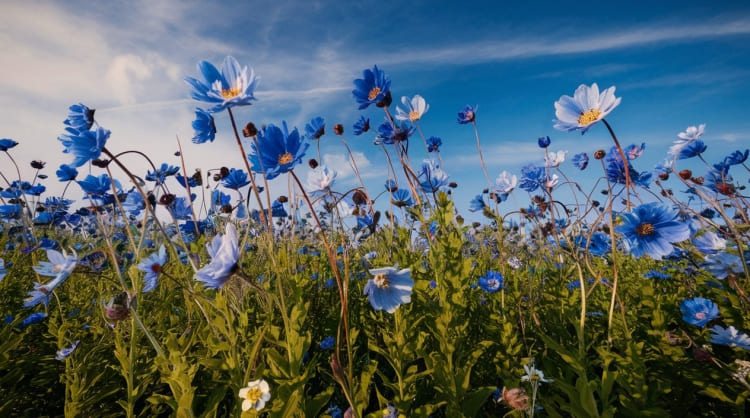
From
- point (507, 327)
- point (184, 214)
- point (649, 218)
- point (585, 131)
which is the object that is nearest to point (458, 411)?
point (507, 327)

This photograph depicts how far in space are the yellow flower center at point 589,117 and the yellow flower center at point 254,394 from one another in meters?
1.63

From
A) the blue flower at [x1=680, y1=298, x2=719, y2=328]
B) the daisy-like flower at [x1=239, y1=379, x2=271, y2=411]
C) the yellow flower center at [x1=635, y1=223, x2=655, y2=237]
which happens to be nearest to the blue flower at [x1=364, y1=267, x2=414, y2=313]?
the daisy-like flower at [x1=239, y1=379, x2=271, y2=411]

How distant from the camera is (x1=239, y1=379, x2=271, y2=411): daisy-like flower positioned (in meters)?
1.12

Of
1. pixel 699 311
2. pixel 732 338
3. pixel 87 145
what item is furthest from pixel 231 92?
Result: pixel 699 311

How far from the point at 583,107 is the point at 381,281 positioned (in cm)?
123

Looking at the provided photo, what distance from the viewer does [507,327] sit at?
1.85 metres

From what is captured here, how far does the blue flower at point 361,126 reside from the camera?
122 inches

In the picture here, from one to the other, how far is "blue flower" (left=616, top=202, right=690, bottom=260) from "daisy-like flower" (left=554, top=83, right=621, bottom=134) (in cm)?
44

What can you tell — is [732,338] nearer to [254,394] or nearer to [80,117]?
[254,394]

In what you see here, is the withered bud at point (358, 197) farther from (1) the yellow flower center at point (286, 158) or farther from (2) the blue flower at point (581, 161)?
(2) the blue flower at point (581, 161)

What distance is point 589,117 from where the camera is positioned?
164 cm

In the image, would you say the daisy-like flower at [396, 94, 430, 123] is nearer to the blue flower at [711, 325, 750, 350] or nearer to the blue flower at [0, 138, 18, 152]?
the blue flower at [711, 325, 750, 350]

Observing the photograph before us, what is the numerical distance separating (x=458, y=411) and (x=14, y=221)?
8.91 meters

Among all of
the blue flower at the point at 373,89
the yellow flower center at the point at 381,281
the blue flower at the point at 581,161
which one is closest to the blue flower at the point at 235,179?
the blue flower at the point at 373,89
